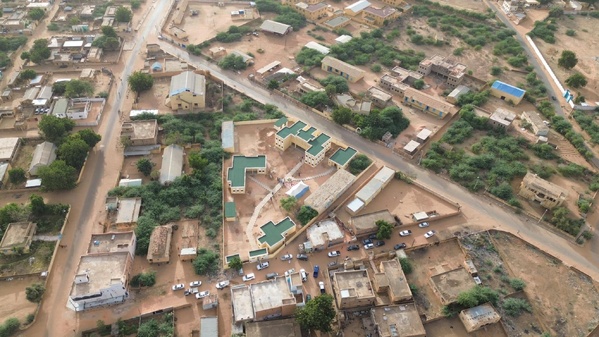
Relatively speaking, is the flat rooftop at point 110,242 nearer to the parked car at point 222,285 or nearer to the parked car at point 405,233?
the parked car at point 222,285

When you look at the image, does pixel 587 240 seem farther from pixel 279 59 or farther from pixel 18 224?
pixel 18 224

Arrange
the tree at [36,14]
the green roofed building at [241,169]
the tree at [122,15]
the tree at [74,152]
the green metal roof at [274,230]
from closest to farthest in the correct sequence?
the green metal roof at [274,230]
the green roofed building at [241,169]
the tree at [74,152]
the tree at [36,14]
the tree at [122,15]

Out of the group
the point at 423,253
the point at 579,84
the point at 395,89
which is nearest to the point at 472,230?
the point at 423,253

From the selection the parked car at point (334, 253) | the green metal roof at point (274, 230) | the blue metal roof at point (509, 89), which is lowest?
the parked car at point (334, 253)

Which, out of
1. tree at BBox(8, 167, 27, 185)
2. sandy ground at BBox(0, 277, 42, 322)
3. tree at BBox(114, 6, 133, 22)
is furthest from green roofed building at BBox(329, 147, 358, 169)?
tree at BBox(114, 6, 133, 22)

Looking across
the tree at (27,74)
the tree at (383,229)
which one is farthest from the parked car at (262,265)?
the tree at (27,74)

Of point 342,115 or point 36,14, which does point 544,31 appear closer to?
point 342,115
